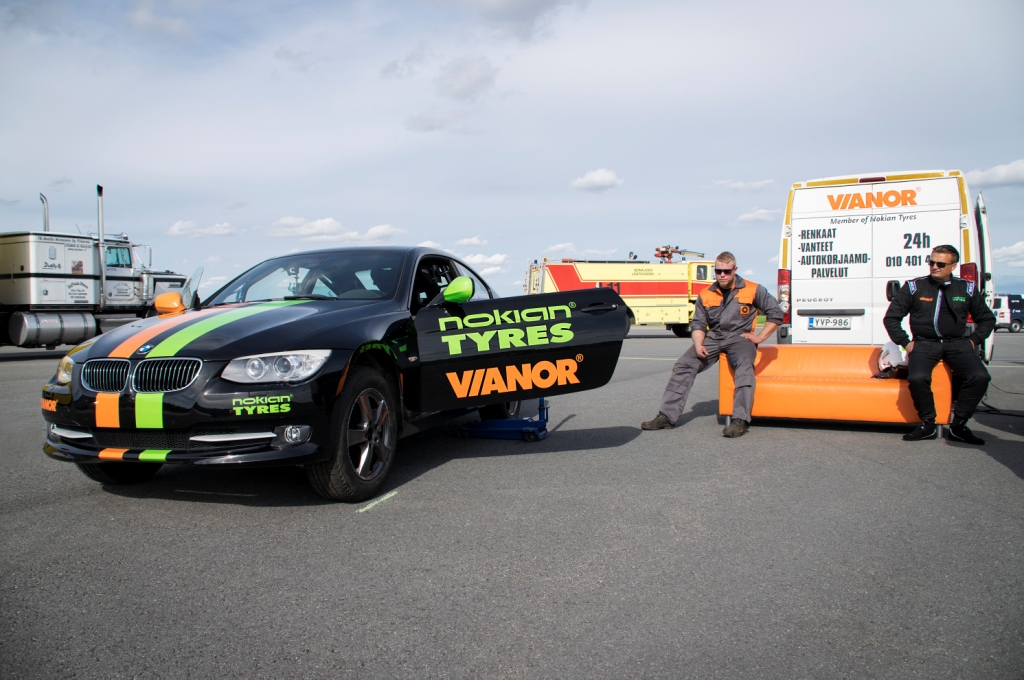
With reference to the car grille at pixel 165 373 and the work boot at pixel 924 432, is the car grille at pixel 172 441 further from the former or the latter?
the work boot at pixel 924 432

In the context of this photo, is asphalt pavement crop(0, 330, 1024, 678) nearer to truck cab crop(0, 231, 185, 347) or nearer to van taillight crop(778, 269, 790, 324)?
van taillight crop(778, 269, 790, 324)

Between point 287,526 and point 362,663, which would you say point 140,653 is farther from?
point 287,526

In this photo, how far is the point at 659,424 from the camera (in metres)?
6.75

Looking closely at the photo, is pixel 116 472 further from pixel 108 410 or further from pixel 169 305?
pixel 169 305

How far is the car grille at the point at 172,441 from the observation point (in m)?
3.70

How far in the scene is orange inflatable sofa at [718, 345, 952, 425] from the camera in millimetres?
6445

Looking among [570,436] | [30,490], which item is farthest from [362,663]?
[570,436]

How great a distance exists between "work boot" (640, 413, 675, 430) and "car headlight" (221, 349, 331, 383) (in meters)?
3.68

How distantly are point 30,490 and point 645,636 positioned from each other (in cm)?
393

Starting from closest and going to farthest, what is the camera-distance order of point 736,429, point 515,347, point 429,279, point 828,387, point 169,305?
point 515,347 < point 169,305 < point 429,279 < point 736,429 < point 828,387

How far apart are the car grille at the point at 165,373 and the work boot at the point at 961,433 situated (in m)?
5.80

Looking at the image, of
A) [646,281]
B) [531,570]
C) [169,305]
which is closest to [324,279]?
[169,305]

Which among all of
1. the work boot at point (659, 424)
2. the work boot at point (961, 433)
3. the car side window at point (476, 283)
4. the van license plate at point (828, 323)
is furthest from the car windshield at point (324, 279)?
the van license plate at point (828, 323)

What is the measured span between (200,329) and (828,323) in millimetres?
7149
